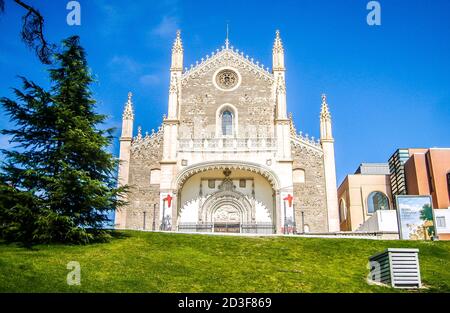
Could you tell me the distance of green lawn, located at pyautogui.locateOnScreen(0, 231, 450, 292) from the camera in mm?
14336

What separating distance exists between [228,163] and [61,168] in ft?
53.5

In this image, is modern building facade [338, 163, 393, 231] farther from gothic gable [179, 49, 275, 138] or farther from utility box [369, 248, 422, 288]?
utility box [369, 248, 422, 288]

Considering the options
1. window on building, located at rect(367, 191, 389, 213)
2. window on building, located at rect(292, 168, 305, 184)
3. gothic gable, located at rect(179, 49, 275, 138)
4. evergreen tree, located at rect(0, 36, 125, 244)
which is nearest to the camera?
evergreen tree, located at rect(0, 36, 125, 244)

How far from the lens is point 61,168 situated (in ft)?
71.2

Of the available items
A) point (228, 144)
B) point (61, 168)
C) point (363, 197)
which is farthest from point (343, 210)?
point (61, 168)

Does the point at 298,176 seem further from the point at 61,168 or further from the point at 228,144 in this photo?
the point at 61,168

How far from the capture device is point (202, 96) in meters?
40.6

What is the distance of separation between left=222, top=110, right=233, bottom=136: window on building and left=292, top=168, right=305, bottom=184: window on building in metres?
5.88

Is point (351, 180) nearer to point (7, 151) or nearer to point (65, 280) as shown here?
point (7, 151)

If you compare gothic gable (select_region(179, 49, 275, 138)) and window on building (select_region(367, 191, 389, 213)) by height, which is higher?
gothic gable (select_region(179, 49, 275, 138))

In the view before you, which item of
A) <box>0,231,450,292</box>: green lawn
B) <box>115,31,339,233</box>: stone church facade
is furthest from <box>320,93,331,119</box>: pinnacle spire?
<box>0,231,450,292</box>: green lawn

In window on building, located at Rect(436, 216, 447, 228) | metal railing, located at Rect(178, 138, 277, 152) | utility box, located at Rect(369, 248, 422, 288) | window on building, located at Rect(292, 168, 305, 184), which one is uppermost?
metal railing, located at Rect(178, 138, 277, 152)

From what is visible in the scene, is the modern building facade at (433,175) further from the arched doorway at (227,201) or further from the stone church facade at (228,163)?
the arched doorway at (227,201)
